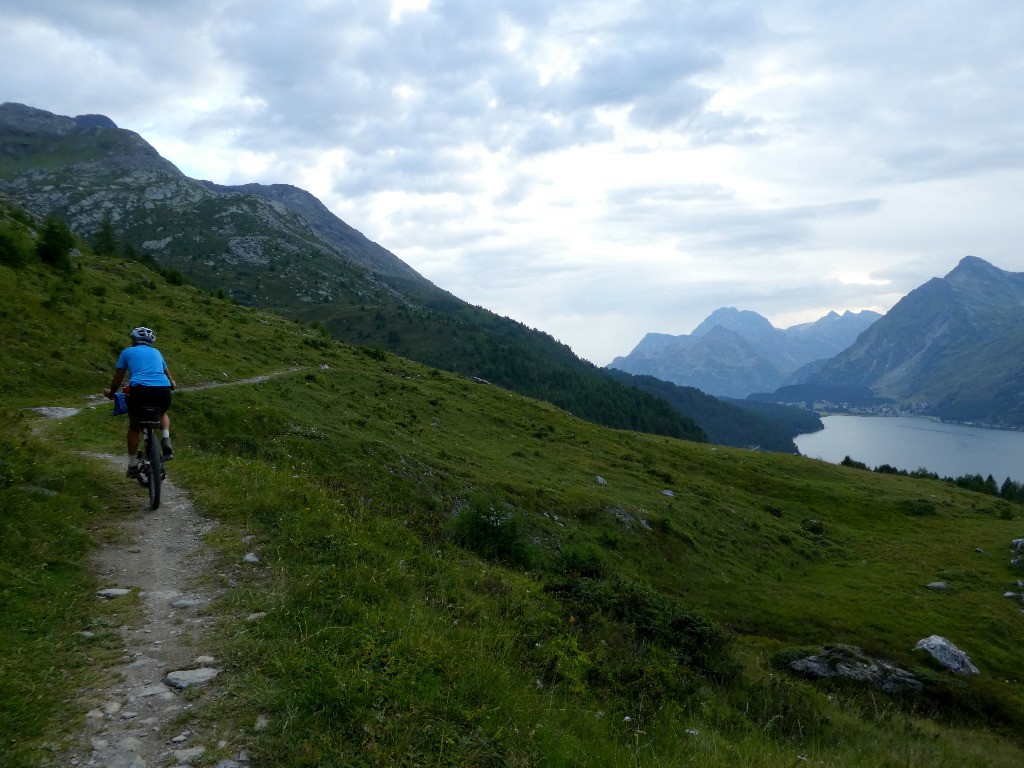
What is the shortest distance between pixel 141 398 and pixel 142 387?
0.25 m

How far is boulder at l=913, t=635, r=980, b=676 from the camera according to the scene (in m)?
27.9

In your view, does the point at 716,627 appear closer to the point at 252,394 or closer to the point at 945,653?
the point at 945,653

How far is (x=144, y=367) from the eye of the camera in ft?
42.9

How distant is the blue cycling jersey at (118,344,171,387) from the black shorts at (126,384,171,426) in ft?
0.32

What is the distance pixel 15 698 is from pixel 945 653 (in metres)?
36.4

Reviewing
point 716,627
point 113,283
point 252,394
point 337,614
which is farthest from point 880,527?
point 113,283

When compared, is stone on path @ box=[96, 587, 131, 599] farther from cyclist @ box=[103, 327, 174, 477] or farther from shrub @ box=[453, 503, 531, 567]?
shrub @ box=[453, 503, 531, 567]

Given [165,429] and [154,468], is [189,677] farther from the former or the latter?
[165,429]

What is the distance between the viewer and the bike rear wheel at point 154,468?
12672mm

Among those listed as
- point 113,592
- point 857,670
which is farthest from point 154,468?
point 857,670

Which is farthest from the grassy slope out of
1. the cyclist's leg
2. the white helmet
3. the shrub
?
the white helmet

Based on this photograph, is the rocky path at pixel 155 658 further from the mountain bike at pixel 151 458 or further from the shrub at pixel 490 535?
the shrub at pixel 490 535

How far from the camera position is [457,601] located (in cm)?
1063

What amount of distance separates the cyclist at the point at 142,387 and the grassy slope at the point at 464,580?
136cm
